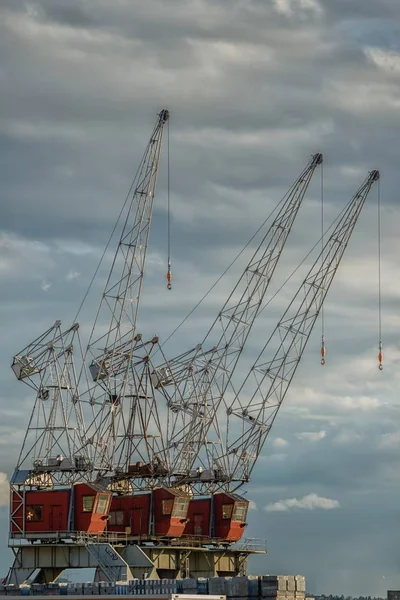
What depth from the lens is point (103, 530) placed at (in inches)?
7313

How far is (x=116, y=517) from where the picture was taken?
7756 inches

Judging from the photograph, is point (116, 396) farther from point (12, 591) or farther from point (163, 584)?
point (163, 584)

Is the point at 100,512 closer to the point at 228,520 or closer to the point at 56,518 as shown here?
the point at 56,518

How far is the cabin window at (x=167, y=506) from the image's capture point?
627 feet

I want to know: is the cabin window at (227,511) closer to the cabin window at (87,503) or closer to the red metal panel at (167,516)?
the red metal panel at (167,516)

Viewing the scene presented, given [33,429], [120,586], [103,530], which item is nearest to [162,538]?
[103,530]

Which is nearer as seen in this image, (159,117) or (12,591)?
(12,591)

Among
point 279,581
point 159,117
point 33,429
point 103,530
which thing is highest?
point 159,117

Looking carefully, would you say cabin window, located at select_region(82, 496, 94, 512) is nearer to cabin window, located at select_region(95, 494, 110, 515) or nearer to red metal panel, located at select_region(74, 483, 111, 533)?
red metal panel, located at select_region(74, 483, 111, 533)

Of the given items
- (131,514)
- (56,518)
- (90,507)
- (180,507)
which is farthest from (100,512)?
(180,507)

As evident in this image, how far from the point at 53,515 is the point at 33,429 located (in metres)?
13.3

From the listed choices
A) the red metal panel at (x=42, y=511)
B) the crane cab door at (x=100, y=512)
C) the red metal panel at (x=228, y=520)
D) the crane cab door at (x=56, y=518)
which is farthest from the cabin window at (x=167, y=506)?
the crane cab door at (x=56, y=518)

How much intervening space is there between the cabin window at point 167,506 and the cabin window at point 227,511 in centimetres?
1079

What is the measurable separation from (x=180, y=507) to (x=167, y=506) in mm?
1904
